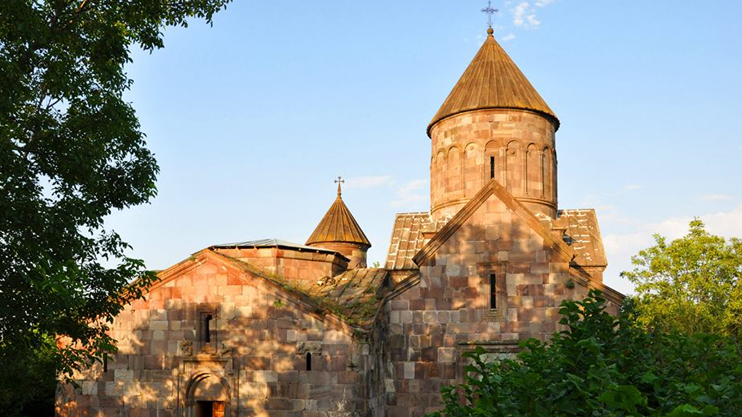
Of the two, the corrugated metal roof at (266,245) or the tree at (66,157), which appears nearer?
the tree at (66,157)

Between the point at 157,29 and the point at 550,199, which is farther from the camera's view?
the point at 550,199

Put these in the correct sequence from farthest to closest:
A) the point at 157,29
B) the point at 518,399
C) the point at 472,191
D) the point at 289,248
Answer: the point at 472,191, the point at 289,248, the point at 157,29, the point at 518,399

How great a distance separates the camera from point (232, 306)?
1547 centimetres

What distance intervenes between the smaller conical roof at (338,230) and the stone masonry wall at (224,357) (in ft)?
51.0

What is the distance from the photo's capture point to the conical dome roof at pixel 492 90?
20.5m

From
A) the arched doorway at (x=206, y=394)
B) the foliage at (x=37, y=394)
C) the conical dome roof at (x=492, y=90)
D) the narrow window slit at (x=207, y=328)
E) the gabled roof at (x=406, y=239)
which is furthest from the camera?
the conical dome roof at (x=492, y=90)

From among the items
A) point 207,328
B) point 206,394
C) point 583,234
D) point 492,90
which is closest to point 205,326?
point 207,328

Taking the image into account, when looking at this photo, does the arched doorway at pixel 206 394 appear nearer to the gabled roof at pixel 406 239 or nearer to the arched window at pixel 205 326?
the arched window at pixel 205 326

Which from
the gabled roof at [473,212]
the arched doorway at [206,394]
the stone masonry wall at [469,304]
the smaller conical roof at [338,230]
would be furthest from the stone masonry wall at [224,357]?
the smaller conical roof at [338,230]

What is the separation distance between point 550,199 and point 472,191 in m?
2.19

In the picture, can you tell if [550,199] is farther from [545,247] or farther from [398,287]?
[398,287]

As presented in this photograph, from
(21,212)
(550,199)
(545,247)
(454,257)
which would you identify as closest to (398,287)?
(454,257)

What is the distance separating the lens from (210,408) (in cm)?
1560

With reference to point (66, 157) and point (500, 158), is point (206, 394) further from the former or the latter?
point (500, 158)
